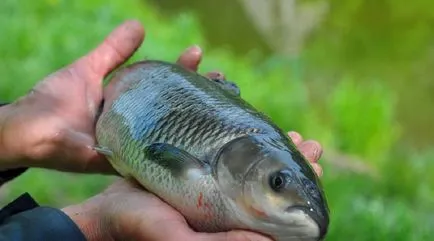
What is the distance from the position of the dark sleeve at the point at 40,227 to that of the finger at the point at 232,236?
12.5 inches

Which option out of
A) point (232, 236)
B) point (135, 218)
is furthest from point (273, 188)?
point (135, 218)

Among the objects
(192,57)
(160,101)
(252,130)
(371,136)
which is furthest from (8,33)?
(252,130)

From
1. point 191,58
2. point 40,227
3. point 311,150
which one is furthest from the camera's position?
point 191,58

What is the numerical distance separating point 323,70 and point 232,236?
6.41 meters

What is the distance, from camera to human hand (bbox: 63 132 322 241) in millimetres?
1669

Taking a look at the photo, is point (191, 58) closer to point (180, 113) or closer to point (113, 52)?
point (113, 52)

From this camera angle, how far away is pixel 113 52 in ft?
8.42

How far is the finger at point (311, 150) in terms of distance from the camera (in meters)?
2.07

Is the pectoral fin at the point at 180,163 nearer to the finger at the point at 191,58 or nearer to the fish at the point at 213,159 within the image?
the fish at the point at 213,159

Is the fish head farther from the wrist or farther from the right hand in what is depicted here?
the wrist

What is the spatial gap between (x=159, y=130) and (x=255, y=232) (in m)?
0.37

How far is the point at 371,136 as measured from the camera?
19.1 feet

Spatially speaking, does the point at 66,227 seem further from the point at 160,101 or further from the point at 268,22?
the point at 268,22

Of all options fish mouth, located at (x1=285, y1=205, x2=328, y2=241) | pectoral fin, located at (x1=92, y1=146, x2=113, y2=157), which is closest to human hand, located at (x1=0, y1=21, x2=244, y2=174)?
pectoral fin, located at (x1=92, y1=146, x2=113, y2=157)
